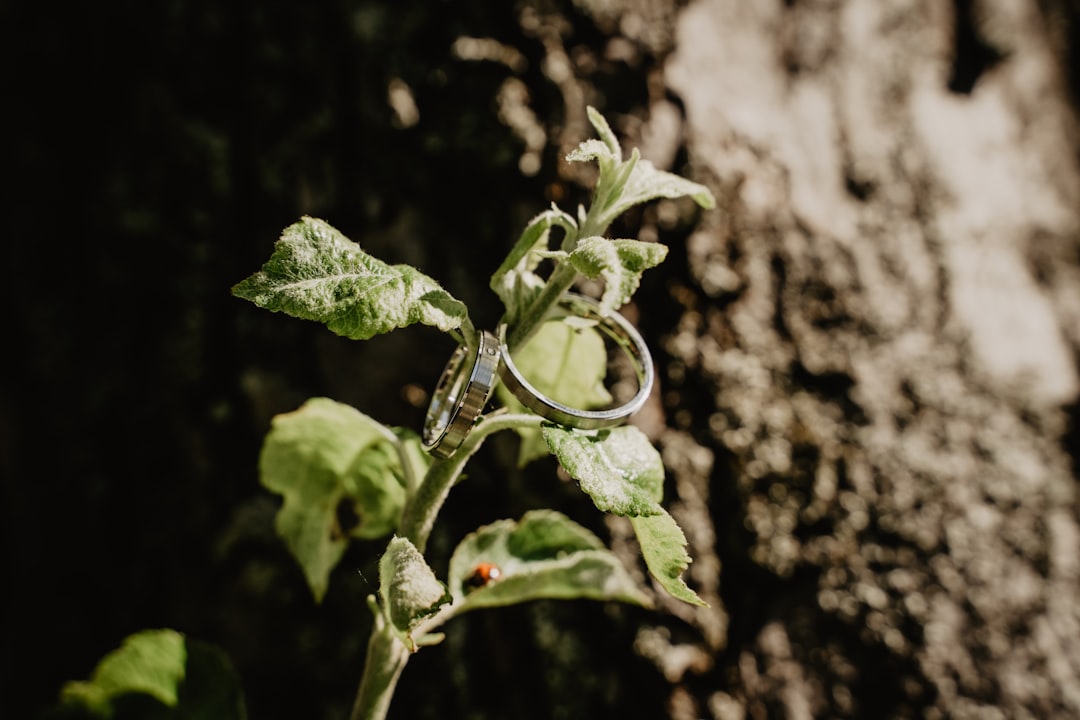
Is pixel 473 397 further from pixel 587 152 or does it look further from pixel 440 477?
pixel 587 152

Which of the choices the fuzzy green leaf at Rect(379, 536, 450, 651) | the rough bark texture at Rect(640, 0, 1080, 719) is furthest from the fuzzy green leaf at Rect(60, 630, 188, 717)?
the rough bark texture at Rect(640, 0, 1080, 719)

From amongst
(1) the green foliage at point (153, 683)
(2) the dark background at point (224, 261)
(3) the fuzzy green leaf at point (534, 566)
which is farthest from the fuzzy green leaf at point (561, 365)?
(1) the green foliage at point (153, 683)

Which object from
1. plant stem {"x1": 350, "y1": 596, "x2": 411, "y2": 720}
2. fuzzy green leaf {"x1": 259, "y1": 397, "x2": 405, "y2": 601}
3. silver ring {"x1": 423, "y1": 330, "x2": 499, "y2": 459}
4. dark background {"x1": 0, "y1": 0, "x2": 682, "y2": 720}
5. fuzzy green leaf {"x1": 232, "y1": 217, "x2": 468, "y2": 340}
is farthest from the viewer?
dark background {"x1": 0, "y1": 0, "x2": 682, "y2": 720}

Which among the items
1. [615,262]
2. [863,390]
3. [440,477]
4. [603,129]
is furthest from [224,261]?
[863,390]

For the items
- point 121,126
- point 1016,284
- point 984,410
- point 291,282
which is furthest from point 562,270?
point 1016,284

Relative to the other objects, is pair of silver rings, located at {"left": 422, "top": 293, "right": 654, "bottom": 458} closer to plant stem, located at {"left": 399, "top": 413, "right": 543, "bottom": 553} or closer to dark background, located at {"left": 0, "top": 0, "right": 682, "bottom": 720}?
plant stem, located at {"left": 399, "top": 413, "right": 543, "bottom": 553}
